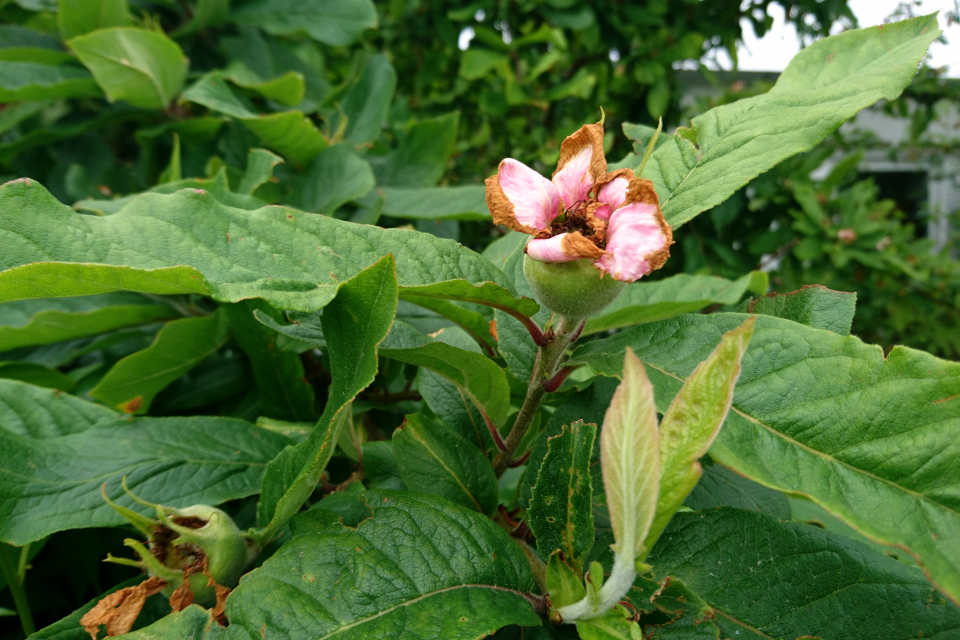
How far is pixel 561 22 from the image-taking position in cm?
222

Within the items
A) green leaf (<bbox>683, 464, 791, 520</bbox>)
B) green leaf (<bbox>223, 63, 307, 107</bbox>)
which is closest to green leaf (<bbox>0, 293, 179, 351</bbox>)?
green leaf (<bbox>223, 63, 307, 107</bbox>)

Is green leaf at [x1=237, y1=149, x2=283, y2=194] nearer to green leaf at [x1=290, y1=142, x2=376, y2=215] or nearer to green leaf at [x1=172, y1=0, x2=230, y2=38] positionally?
green leaf at [x1=290, y1=142, x2=376, y2=215]

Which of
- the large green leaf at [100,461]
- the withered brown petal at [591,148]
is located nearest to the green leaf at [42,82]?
the large green leaf at [100,461]

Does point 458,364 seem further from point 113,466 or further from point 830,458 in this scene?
point 113,466

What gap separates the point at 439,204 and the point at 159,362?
0.58m

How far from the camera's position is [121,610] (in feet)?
1.93

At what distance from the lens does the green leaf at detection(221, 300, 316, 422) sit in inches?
35.0

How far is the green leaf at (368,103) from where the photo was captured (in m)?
1.45

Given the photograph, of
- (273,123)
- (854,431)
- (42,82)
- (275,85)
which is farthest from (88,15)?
(854,431)

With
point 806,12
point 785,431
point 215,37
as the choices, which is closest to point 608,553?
point 785,431

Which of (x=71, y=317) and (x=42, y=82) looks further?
(x=42, y=82)

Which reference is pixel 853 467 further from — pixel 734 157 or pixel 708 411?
pixel 734 157

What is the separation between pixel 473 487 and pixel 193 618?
0.93 feet

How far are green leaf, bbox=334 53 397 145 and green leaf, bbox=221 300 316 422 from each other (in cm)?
69
